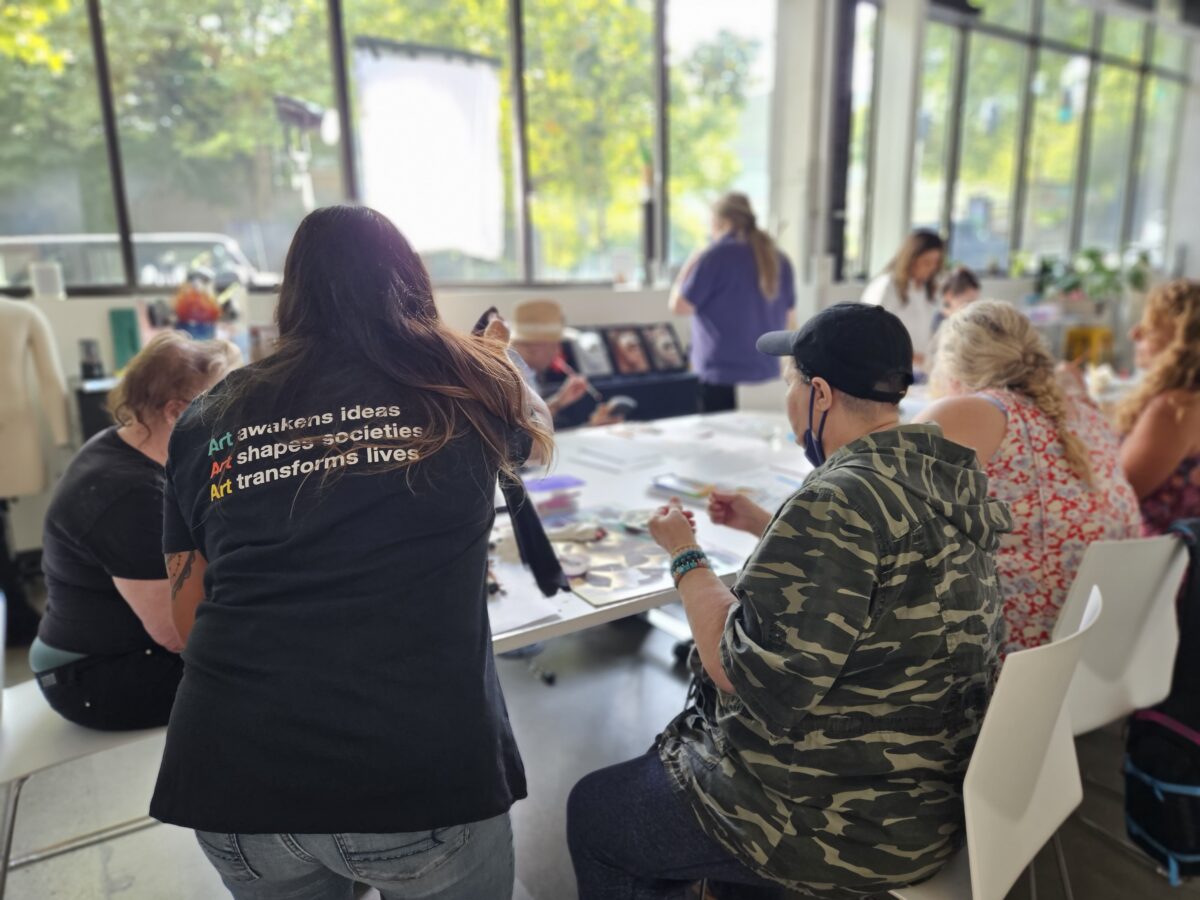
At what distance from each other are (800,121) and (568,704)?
4.55m

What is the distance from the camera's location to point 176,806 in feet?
2.91

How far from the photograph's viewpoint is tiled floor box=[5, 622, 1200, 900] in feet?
5.63

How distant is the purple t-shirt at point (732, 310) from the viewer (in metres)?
3.48

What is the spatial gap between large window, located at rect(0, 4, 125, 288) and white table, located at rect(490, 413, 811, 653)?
2.62 m

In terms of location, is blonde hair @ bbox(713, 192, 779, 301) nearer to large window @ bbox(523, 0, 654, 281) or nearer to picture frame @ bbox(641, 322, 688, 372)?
picture frame @ bbox(641, 322, 688, 372)

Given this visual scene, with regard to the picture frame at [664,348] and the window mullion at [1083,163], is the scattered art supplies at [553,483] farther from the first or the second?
the window mullion at [1083,163]

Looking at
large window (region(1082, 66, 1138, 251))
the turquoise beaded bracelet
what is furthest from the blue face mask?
large window (region(1082, 66, 1138, 251))

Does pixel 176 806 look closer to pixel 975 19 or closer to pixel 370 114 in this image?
pixel 370 114

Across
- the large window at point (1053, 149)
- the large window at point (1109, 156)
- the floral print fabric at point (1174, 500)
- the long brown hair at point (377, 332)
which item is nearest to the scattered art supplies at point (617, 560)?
the long brown hair at point (377, 332)

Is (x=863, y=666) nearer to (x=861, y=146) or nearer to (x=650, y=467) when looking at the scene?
(x=650, y=467)

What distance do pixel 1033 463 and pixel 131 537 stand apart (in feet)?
5.53

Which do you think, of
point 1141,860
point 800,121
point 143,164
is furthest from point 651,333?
point 1141,860

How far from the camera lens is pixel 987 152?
709cm

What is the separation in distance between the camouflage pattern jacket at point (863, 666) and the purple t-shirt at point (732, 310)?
2473mm
